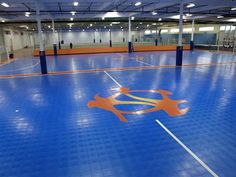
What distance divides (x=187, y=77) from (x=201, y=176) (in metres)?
9.10

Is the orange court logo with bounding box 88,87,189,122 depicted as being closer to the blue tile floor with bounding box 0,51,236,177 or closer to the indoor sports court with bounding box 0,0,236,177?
the indoor sports court with bounding box 0,0,236,177

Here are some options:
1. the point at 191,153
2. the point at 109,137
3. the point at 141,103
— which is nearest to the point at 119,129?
the point at 109,137

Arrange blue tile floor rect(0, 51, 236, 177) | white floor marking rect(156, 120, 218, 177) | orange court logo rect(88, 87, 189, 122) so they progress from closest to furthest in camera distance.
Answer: white floor marking rect(156, 120, 218, 177)
blue tile floor rect(0, 51, 236, 177)
orange court logo rect(88, 87, 189, 122)

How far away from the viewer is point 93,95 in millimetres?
8609

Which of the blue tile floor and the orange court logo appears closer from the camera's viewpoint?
the blue tile floor

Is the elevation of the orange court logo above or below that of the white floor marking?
above

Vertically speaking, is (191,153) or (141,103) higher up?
(141,103)

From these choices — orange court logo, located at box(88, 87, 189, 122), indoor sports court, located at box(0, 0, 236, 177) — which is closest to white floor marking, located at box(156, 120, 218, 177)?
indoor sports court, located at box(0, 0, 236, 177)

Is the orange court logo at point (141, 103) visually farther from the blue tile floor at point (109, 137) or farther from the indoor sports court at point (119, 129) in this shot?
the blue tile floor at point (109, 137)

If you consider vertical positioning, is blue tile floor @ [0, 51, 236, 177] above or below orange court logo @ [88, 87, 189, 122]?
below

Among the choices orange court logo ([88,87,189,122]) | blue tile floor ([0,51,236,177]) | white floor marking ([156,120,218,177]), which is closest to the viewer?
white floor marking ([156,120,218,177])

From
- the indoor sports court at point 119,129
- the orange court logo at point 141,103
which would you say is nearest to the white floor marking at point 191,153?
the indoor sports court at point 119,129

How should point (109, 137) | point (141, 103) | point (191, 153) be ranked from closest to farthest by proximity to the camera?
point (191, 153) → point (109, 137) → point (141, 103)

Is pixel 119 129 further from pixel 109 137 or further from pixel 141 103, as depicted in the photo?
pixel 141 103
